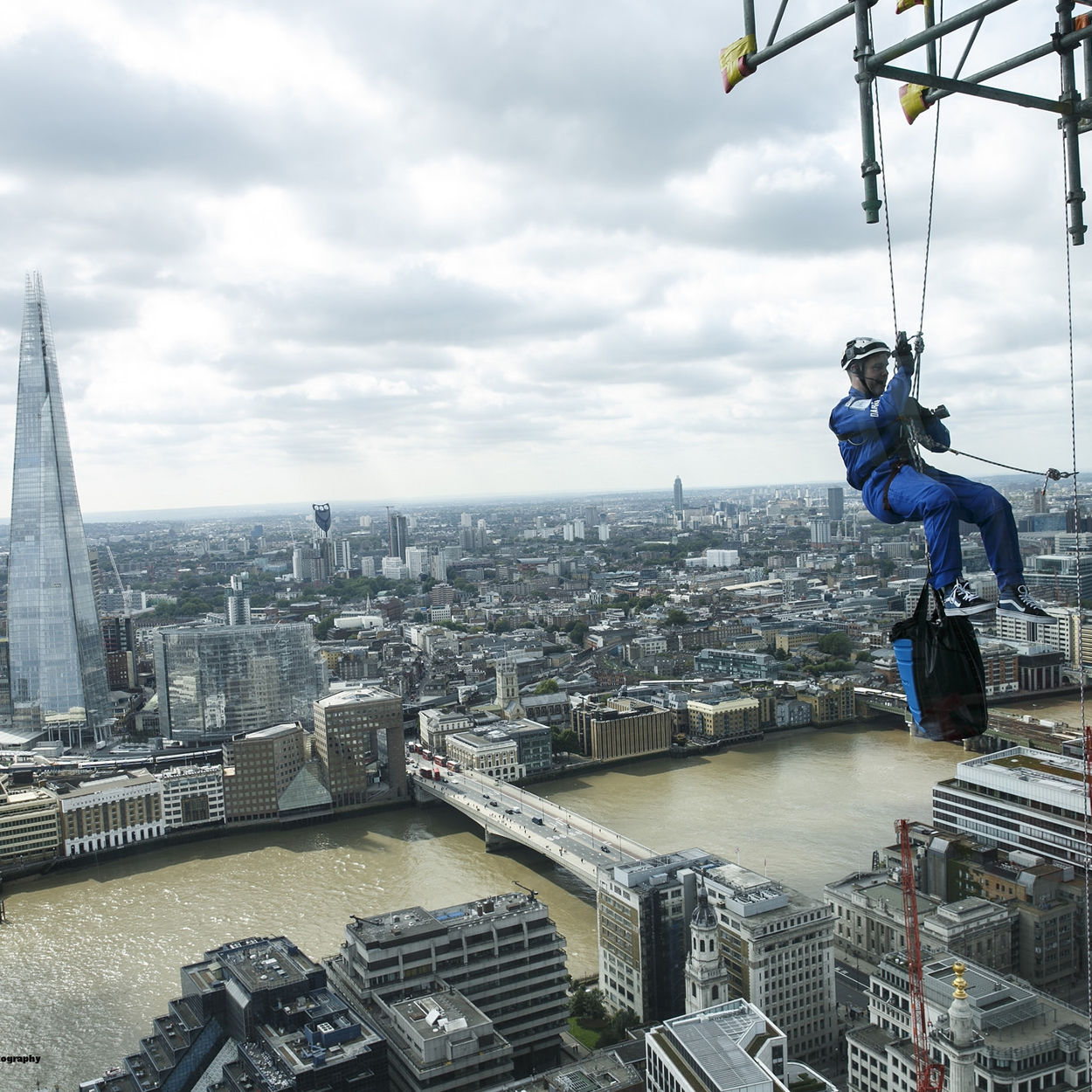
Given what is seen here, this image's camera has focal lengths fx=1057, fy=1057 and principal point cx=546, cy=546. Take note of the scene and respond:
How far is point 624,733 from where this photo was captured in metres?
8.66

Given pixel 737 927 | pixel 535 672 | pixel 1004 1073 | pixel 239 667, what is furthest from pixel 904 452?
pixel 535 672

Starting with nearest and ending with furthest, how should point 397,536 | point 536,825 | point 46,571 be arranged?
1. point 536,825
2. point 46,571
3. point 397,536

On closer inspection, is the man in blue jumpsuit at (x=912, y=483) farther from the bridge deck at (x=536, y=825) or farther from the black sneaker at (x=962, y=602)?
the bridge deck at (x=536, y=825)

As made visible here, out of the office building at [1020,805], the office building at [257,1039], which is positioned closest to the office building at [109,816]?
the office building at [257,1039]

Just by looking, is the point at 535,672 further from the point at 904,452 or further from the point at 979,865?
the point at 904,452

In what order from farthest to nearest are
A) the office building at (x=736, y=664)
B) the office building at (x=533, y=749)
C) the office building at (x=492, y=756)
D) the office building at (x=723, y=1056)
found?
1. the office building at (x=736, y=664)
2. the office building at (x=533, y=749)
3. the office building at (x=492, y=756)
4. the office building at (x=723, y=1056)

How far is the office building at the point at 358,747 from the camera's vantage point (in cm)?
747

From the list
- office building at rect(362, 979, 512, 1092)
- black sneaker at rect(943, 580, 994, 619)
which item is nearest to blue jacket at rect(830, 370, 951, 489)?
black sneaker at rect(943, 580, 994, 619)

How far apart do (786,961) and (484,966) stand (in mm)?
1087

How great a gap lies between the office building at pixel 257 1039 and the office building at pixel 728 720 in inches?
229

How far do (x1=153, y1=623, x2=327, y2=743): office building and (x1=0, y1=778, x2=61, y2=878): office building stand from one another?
Answer: 2.89 metres

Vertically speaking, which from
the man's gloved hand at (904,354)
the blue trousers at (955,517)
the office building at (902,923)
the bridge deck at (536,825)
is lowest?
the bridge deck at (536,825)

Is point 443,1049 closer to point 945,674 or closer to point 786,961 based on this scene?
point 786,961

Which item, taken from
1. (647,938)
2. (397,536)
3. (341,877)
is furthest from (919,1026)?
(397,536)
